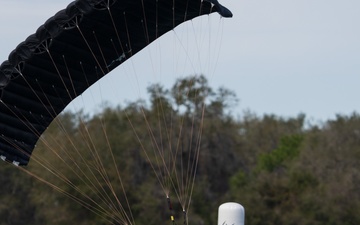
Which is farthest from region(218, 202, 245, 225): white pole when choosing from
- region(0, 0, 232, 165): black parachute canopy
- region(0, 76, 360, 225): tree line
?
region(0, 76, 360, 225): tree line

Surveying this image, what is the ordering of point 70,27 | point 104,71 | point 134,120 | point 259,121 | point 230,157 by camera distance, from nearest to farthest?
1. point 70,27
2. point 104,71
3. point 134,120
4. point 230,157
5. point 259,121

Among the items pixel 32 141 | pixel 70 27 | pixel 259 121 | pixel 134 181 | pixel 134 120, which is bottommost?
pixel 32 141

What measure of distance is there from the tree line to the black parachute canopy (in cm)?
2604

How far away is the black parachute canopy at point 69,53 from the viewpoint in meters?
18.4

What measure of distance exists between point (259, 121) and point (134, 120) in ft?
95.6

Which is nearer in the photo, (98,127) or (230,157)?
(98,127)

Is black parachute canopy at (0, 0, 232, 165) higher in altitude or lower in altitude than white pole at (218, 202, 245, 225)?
higher

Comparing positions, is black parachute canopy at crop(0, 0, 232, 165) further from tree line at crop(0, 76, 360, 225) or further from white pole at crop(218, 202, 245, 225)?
tree line at crop(0, 76, 360, 225)

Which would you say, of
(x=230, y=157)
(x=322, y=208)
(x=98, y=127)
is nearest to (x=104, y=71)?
(x=322, y=208)

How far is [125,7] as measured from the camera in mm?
18500

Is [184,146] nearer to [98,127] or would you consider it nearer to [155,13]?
[98,127]

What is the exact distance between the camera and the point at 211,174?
58812 millimetres

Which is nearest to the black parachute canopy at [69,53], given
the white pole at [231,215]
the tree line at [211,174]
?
the white pole at [231,215]

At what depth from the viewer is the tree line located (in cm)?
5025
